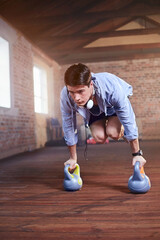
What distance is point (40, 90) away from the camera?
763 cm

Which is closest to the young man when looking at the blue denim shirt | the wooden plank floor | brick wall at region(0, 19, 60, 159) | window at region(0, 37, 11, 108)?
the blue denim shirt

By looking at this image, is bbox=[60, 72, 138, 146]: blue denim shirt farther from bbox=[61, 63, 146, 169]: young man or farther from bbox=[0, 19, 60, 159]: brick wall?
bbox=[0, 19, 60, 159]: brick wall

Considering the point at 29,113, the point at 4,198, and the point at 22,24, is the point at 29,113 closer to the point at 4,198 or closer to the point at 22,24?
the point at 22,24

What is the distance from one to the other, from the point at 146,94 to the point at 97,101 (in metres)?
6.88

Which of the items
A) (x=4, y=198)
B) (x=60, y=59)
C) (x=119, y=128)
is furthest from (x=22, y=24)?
(x=4, y=198)

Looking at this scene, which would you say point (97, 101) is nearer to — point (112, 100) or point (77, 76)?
point (112, 100)

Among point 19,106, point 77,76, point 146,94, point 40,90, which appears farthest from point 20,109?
point 146,94

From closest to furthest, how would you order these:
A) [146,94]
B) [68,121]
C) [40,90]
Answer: [68,121] < [40,90] < [146,94]

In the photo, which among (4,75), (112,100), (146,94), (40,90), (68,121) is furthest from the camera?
(146,94)

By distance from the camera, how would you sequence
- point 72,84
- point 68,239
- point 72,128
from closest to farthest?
point 68,239
point 72,84
point 72,128

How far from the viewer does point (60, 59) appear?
8.50m

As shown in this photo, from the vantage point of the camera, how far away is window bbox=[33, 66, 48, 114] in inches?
288

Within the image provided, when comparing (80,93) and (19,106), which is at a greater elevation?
(19,106)

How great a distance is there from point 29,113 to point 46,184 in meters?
3.77
